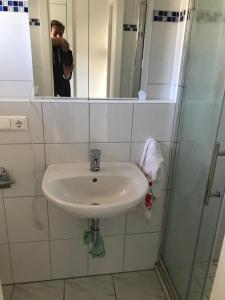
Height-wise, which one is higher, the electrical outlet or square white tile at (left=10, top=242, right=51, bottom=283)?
the electrical outlet

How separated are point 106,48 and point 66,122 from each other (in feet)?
1.55

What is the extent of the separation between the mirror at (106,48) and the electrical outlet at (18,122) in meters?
0.17

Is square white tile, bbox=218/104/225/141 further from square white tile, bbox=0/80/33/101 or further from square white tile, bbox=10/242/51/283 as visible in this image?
square white tile, bbox=10/242/51/283

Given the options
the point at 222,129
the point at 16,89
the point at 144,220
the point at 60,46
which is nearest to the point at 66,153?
the point at 16,89

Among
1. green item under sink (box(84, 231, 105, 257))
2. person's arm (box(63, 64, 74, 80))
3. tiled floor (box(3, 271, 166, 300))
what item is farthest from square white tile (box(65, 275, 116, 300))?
person's arm (box(63, 64, 74, 80))

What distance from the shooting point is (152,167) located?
150 centimetres

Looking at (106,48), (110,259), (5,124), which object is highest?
(106,48)

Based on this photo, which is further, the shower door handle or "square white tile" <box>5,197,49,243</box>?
"square white tile" <box>5,197,49,243</box>

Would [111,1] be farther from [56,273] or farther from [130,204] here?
[56,273]

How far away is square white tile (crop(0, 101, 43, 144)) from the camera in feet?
4.69

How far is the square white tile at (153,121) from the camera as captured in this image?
1565 mm

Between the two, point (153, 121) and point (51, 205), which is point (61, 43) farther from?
point (51, 205)

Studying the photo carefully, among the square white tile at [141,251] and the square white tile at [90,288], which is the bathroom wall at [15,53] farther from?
the square white tile at [90,288]

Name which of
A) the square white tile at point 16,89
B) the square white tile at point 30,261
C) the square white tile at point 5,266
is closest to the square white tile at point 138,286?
the square white tile at point 30,261
